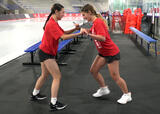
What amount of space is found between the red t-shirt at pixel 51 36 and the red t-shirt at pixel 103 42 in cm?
49

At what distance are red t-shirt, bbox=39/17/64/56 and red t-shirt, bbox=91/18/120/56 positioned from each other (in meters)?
0.49

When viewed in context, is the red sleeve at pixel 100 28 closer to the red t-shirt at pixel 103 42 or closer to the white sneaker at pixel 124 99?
the red t-shirt at pixel 103 42

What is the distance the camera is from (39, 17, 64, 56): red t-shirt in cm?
287

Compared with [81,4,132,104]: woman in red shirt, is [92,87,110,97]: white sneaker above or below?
below

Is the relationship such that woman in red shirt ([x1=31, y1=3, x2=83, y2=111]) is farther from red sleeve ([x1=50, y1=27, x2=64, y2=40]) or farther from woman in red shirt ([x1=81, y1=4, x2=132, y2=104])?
woman in red shirt ([x1=81, y1=4, x2=132, y2=104])

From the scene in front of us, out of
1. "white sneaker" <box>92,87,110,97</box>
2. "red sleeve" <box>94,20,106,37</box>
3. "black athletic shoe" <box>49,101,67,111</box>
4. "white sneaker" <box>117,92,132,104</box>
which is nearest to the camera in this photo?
"red sleeve" <box>94,20,106,37</box>

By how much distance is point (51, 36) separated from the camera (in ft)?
9.72

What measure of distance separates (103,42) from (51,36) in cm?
78

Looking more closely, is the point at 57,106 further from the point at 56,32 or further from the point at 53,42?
the point at 56,32

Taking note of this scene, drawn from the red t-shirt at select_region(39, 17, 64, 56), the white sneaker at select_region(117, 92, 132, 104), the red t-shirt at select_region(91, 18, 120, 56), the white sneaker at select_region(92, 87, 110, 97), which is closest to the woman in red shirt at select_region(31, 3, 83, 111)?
the red t-shirt at select_region(39, 17, 64, 56)

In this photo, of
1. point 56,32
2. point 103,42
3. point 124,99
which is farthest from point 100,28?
point 124,99

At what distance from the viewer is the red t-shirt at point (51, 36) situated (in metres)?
2.87

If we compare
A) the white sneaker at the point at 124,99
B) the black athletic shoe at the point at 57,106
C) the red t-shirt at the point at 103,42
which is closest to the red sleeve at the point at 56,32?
the red t-shirt at the point at 103,42

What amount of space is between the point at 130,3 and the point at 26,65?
51.7 ft
